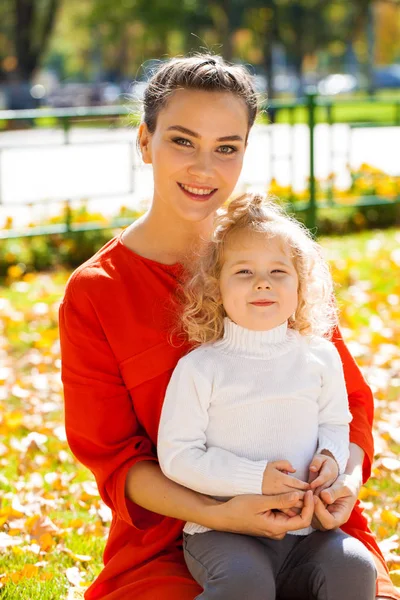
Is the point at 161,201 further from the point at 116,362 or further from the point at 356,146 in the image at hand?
the point at 356,146

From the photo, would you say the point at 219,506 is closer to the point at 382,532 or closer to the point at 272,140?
the point at 382,532

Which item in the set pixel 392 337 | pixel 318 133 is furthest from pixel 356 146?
pixel 392 337

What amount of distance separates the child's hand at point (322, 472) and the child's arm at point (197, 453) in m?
0.04

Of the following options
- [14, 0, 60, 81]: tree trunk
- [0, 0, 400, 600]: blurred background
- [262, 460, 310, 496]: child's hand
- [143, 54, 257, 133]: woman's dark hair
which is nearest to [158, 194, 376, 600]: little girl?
[262, 460, 310, 496]: child's hand

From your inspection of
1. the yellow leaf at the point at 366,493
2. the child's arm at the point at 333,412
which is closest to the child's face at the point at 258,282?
the child's arm at the point at 333,412

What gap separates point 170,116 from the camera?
8.37 feet

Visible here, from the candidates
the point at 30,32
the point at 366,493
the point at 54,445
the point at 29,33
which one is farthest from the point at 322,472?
the point at 30,32

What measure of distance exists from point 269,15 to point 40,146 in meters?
32.0

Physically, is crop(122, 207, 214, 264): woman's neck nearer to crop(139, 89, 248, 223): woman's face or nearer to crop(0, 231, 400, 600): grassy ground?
crop(139, 89, 248, 223): woman's face

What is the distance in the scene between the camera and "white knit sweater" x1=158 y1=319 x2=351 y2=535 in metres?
2.28

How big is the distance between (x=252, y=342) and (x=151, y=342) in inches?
10.4

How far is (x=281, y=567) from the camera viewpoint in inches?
90.7

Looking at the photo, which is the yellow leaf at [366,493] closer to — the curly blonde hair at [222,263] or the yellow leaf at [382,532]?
the yellow leaf at [382,532]

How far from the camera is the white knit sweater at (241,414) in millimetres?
2283
